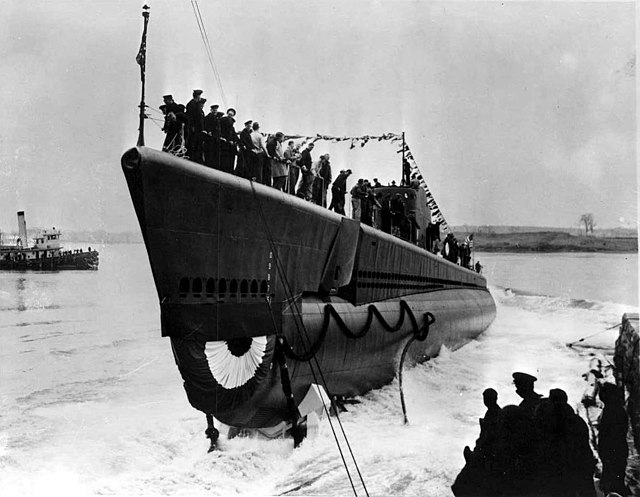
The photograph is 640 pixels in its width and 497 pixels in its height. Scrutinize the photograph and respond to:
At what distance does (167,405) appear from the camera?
12445 millimetres

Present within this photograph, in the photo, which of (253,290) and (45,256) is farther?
(45,256)

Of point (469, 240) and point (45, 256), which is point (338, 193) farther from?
point (469, 240)

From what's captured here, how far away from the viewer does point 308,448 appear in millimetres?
8430

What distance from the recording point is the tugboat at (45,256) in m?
17.8

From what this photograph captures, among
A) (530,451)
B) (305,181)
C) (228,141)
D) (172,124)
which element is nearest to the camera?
(530,451)

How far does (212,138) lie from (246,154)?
27.7 inches

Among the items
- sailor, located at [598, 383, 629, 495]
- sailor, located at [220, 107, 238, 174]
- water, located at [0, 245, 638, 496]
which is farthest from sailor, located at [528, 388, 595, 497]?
sailor, located at [220, 107, 238, 174]

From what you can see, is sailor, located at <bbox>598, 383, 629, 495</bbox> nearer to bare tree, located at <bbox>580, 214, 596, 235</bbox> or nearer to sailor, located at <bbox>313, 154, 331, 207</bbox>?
sailor, located at <bbox>313, 154, 331, 207</bbox>

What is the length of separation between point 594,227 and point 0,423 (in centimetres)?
1272

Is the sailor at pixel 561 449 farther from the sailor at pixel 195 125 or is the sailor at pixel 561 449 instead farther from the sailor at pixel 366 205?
the sailor at pixel 366 205

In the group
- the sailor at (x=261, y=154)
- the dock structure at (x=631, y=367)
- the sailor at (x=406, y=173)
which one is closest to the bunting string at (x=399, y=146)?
the sailor at (x=406, y=173)

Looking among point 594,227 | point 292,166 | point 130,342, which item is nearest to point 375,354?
point 292,166

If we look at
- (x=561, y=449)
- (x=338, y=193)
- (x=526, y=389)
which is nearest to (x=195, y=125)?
(x=338, y=193)

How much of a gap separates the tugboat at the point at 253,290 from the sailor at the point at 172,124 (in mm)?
372
